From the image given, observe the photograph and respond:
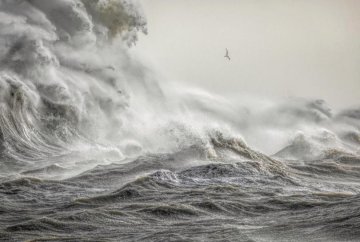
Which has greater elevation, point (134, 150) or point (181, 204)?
point (134, 150)

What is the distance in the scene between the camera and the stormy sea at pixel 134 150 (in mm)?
13789

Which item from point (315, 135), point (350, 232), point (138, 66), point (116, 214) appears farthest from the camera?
point (138, 66)

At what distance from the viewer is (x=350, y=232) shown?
1211 centimetres

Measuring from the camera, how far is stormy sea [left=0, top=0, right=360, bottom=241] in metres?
13.8

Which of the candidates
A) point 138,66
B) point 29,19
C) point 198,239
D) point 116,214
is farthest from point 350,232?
point 138,66

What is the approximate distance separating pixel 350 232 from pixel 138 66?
111ft

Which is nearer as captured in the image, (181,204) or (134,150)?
(181,204)

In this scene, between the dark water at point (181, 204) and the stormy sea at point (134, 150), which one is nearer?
the dark water at point (181, 204)

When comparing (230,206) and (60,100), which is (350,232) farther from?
(60,100)

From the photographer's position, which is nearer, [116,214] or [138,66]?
[116,214]

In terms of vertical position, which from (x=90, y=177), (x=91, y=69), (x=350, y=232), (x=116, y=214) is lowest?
(x=350, y=232)

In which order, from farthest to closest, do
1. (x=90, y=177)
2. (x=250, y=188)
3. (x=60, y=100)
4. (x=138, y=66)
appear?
(x=138, y=66) → (x=60, y=100) → (x=90, y=177) → (x=250, y=188)

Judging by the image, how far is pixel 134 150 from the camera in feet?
101

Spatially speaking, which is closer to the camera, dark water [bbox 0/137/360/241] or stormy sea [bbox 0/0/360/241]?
dark water [bbox 0/137/360/241]
